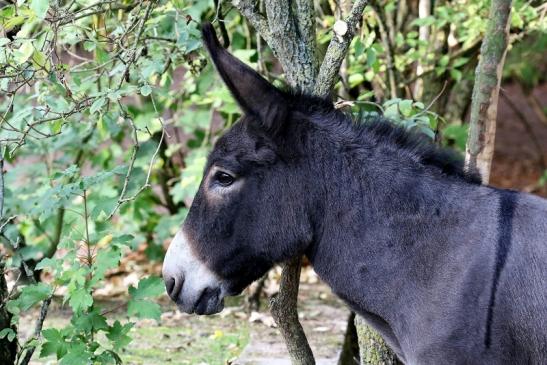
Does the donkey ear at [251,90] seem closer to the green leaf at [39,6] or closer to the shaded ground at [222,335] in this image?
the green leaf at [39,6]

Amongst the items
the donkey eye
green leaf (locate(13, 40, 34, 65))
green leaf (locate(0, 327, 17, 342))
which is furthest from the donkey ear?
green leaf (locate(0, 327, 17, 342))

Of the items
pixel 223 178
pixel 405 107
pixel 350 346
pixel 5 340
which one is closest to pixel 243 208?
pixel 223 178

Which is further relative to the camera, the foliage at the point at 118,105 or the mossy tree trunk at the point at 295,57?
the foliage at the point at 118,105

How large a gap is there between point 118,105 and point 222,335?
2.34 m

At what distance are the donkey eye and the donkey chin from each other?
280 mm

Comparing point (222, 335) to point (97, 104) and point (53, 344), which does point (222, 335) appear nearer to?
point (53, 344)

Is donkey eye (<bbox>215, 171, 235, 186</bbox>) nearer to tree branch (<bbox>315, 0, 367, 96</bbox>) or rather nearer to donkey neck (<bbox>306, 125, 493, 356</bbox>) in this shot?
donkey neck (<bbox>306, 125, 493, 356</bbox>)

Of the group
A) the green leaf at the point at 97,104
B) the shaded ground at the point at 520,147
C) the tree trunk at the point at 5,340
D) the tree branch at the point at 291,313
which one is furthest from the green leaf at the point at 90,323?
the shaded ground at the point at 520,147

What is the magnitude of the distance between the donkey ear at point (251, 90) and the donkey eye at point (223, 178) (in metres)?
0.28

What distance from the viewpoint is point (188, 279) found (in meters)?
3.87

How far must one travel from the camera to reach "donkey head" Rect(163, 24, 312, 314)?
12.4 ft

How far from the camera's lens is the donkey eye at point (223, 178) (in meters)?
3.88

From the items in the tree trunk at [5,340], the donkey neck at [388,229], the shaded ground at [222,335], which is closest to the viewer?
the donkey neck at [388,229]

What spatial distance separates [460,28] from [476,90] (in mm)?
2034
